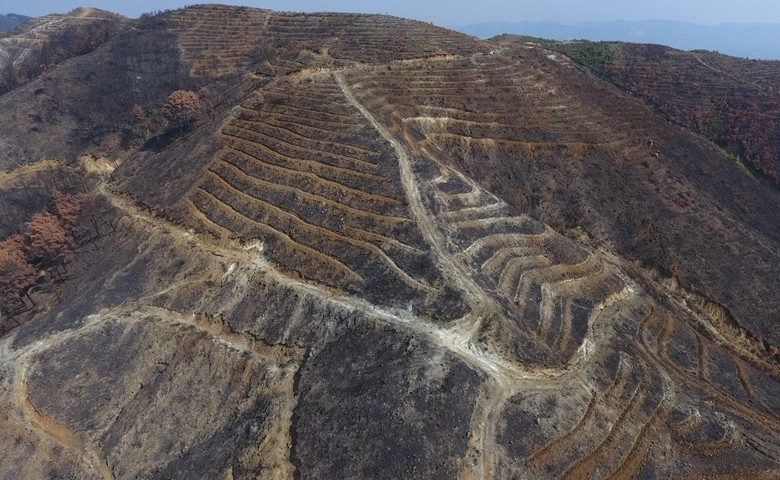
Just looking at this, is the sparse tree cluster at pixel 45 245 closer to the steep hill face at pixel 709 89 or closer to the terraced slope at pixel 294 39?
the terraced slope at pixel 294 39

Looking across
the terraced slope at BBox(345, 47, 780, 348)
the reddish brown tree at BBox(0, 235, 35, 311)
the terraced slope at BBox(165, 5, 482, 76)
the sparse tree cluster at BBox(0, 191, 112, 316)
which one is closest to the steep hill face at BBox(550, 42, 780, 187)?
the terraced slope at BBox(345, 47, 780, 348)

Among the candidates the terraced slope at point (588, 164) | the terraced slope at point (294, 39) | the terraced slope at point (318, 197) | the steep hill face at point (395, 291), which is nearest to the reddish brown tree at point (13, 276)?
the steep hill face at point (395, 291)

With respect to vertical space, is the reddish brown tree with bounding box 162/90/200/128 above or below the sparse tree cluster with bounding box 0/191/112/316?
above

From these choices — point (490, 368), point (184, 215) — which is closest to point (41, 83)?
point (184, 215)

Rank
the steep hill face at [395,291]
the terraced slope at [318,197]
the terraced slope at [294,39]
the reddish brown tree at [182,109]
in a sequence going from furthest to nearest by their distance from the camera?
the terraced slope at [294,39]
the reddish brown tree at [182,109]
the terraced slope at [318,197]
the steep hill face at [395,291]

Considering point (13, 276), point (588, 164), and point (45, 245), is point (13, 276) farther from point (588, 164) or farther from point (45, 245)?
point (588, 164)

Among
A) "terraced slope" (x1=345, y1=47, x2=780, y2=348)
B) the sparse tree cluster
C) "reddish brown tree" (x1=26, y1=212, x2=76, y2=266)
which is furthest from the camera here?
"terraced slope" (x1=345, y1=47, x2=780, y2=348)

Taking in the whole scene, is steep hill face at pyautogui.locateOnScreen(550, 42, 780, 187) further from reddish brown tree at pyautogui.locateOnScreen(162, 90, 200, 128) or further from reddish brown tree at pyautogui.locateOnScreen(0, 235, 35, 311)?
reddish brown tree at pyautogui.locateOnScreen(0, 235, 35, 311)

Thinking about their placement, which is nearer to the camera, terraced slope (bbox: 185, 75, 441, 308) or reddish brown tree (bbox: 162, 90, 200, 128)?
terraced slope (bbox: 185, 75, 441, 308)
